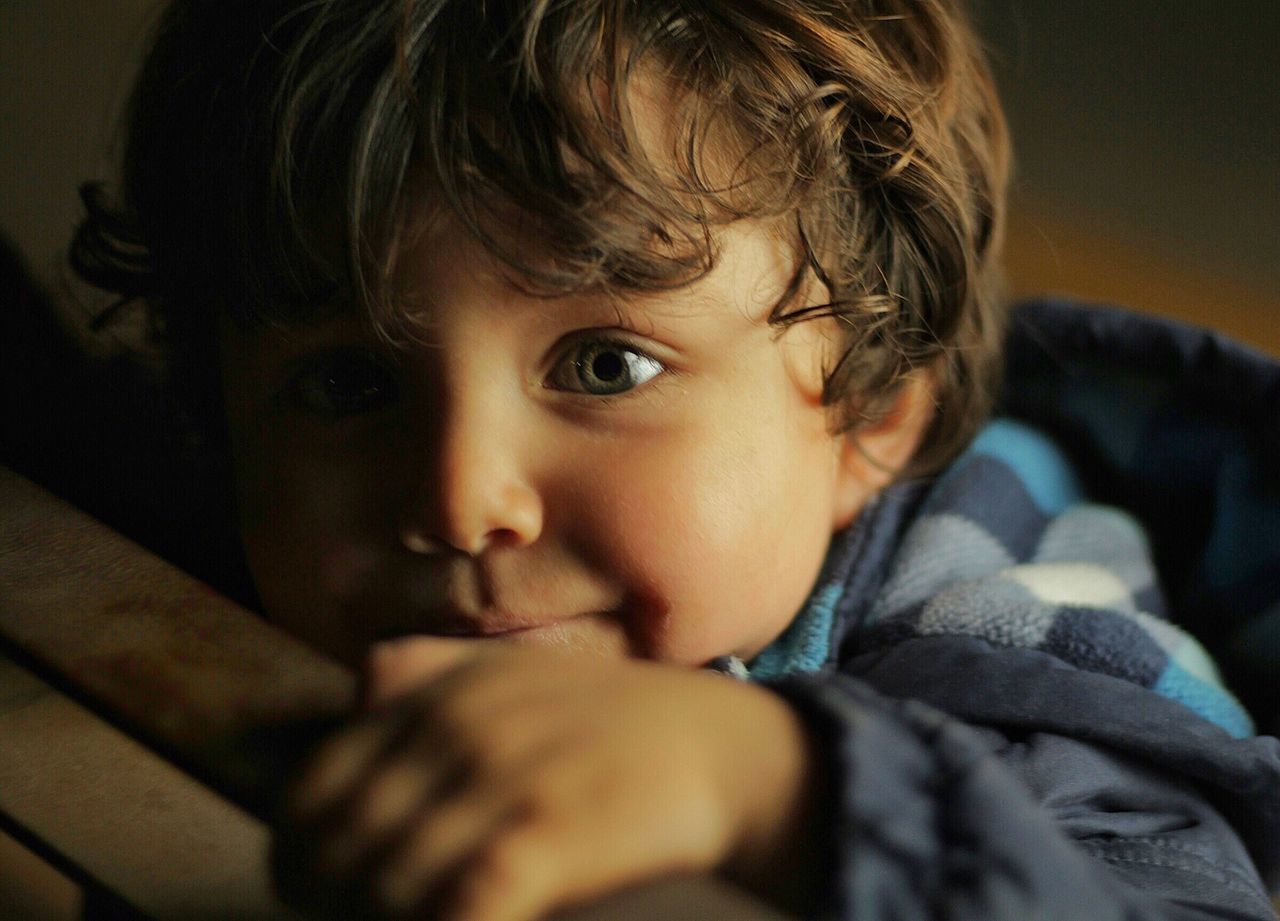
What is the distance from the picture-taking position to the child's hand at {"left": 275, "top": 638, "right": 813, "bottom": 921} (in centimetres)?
29

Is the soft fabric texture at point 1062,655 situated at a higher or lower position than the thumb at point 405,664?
lower

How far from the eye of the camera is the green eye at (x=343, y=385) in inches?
25.1

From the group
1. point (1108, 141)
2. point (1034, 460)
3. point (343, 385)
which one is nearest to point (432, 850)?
point (343, 385)

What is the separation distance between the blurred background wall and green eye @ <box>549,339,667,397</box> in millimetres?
648

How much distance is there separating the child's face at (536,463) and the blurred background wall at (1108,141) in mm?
549

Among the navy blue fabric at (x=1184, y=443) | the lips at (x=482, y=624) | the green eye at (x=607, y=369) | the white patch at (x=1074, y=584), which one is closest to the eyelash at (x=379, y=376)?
the green eye at (x=607, y=369)

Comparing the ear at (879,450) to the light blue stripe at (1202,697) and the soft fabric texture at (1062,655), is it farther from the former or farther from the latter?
the light blue stripe at (1202,697)

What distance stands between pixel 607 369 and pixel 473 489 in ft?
0.33

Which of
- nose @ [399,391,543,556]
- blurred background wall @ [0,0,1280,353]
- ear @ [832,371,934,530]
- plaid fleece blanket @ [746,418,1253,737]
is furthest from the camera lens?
blurred background wall @ [0,0,1280,353]

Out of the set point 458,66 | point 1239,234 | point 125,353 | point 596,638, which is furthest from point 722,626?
point 1239,234

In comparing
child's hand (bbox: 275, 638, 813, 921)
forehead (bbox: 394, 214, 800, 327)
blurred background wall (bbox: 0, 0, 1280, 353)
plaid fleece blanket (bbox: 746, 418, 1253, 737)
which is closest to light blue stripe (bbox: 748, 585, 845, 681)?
plaid fleece blanket (bbox: 746, 418, 1253, 737)

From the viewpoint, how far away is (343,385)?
0.66m

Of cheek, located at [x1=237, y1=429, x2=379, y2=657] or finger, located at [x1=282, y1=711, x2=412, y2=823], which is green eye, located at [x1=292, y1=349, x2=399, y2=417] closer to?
cheek, located at [x1=237, y1=429, x2=379, y2=657]

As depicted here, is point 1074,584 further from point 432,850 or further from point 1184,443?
point 432,850
